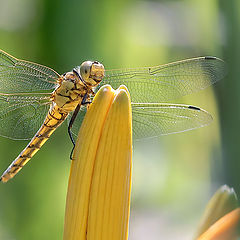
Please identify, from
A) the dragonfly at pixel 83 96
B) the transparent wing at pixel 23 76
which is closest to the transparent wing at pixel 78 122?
the dragonfly at pixel 83 96

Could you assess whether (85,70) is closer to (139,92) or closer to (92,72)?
(92,72)

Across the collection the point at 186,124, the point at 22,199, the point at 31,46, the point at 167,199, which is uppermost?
the point at 31,46

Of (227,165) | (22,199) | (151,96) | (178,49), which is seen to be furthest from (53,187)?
(178,49)

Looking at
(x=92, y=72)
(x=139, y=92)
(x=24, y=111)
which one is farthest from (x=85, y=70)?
(x=24, y=111)

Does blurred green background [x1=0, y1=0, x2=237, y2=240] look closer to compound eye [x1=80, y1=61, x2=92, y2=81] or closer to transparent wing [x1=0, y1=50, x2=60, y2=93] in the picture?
transparent wing [x1=0, y1=50, x2=60, y2=93]

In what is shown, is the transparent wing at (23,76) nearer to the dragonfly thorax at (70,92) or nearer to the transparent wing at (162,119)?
the dragonfly thorax at (70,92)

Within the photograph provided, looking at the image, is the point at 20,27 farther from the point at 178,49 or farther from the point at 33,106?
the point at 178,49

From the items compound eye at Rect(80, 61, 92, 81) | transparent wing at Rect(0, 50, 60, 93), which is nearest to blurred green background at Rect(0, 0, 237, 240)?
transparent wing at Rect(0, 50, 60, 93)
